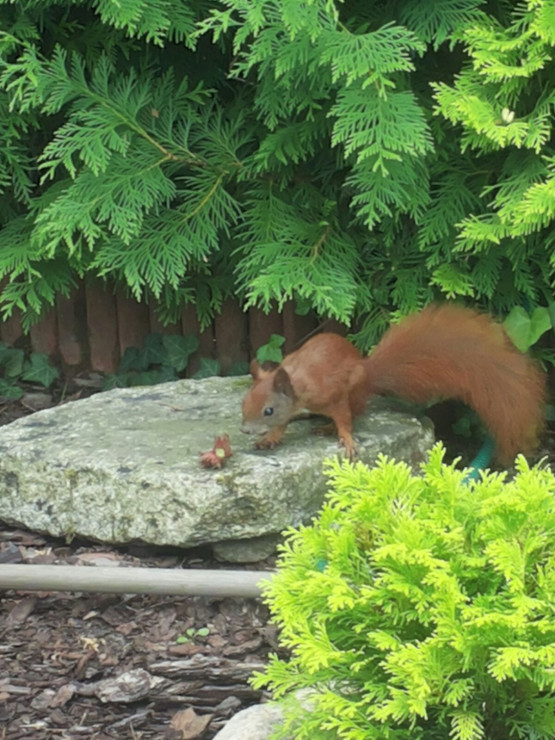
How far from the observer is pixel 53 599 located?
363 cm

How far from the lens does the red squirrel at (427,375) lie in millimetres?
3900

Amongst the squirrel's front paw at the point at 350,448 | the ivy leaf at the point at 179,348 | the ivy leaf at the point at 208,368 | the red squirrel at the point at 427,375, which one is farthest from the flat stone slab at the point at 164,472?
the ivy leaf at the point at 179,348

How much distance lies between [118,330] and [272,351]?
103cm

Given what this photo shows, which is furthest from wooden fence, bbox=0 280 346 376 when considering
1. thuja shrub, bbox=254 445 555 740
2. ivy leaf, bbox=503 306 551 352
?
thuja shrub, bbox=254 445 555 740

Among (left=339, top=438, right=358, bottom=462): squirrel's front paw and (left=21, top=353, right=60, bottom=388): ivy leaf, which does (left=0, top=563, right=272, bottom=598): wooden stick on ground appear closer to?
(left=339, top=438, right=358, bottom=462): squirrel's front paw

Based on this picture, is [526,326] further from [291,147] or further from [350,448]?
[291,147]

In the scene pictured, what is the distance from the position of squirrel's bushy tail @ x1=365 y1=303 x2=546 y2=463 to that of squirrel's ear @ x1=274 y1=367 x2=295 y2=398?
0.39 meters

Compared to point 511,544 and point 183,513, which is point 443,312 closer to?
point 183,513

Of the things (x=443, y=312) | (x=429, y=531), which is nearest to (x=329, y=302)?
(x=443, y=312)

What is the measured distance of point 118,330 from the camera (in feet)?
18.1

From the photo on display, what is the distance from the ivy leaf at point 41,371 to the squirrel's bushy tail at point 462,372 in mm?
1964

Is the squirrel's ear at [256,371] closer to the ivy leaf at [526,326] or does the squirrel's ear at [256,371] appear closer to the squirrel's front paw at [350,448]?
the squirrel's front paw at [350,448]

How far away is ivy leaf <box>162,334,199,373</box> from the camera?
5.29 meters

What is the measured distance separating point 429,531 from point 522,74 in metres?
2.26
